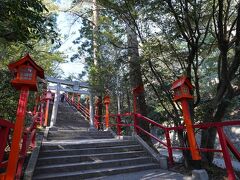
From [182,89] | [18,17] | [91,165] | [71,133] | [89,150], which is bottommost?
[91,165]

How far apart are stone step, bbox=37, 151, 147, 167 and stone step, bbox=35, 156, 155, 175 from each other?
19 cm

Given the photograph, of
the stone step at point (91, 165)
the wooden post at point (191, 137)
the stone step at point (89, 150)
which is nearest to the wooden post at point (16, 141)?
the stone step at point (91, 165)

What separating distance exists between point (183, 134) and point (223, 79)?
1.98 meters

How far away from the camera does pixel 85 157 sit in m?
6.79

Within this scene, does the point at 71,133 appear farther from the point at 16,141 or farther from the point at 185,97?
the point at 185,97

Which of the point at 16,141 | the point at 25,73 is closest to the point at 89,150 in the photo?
the point at 16,141

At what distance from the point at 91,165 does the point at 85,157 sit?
0.43 m

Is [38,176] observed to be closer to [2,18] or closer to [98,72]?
[2,18]

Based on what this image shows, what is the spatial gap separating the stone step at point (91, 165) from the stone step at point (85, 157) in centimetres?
19

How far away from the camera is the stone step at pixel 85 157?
6.26 metres

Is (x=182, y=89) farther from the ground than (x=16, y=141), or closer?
farther from the ground

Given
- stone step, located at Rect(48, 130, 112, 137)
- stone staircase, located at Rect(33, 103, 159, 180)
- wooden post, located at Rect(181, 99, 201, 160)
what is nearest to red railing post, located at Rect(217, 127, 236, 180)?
Result: wooden post, located at Rect(181, 99, 201, 160)

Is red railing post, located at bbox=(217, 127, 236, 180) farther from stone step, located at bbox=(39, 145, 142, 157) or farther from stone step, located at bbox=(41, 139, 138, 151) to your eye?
stone step, located at bbox=(41, 139, 138, 151)

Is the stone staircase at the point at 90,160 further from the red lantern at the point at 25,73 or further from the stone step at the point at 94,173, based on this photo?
the red lantern at the point at 25,73
